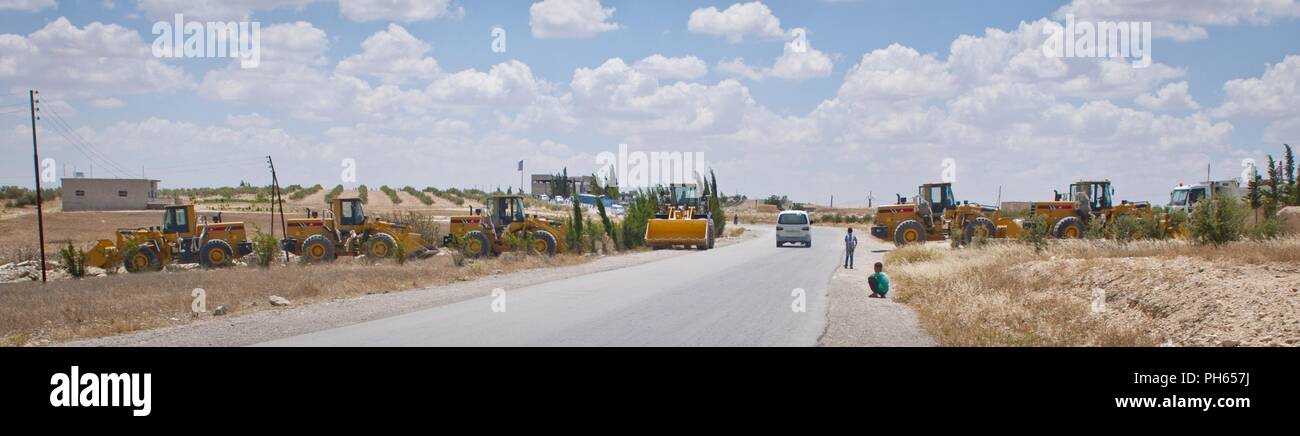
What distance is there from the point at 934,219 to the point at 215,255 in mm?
30288

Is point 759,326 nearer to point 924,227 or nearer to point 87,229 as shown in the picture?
point 924,227

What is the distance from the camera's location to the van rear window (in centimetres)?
4359

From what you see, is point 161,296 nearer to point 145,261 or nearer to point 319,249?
point 319,249

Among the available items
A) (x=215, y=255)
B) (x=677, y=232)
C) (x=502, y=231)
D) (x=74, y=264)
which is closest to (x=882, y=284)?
(x=502, y=231)

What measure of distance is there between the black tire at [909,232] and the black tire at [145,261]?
29.6 m

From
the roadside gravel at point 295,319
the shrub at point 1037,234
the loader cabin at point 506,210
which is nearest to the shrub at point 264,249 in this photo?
the loader cabin at point 506,210

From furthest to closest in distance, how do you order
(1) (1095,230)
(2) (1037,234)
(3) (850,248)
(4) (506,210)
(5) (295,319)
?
(4) (506,210)
(1) (1095,230)
(2) (1037,234)
(3) (850,248)
(5) (295,319)

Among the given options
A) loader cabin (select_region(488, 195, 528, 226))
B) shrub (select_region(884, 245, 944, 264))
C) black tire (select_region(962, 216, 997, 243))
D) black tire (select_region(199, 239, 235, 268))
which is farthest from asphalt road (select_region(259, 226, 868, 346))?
black tire (select_region(199, 239, 235, 268))

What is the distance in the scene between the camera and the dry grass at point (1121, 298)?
39.5ft

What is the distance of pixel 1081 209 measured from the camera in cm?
3591

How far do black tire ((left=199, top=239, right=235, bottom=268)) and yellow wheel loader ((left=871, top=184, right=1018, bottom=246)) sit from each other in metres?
27.2

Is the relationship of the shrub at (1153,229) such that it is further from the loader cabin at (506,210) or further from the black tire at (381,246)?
the black tire at (381,246)
